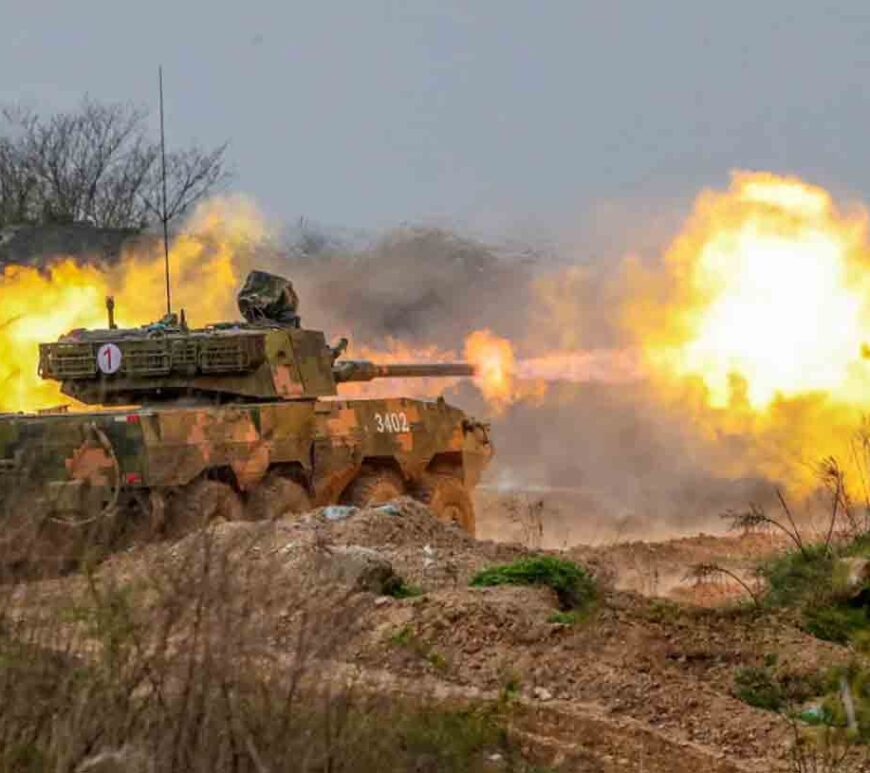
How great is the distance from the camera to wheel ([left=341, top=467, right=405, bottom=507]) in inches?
790

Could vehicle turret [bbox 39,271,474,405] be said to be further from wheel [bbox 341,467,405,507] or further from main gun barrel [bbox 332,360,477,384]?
main gun barrel [bbox 332,360,477,384]

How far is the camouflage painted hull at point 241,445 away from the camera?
1700cm

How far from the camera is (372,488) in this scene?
20203 mm

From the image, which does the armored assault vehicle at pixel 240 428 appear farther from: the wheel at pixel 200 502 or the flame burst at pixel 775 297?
the flame burst at pixel 775 297

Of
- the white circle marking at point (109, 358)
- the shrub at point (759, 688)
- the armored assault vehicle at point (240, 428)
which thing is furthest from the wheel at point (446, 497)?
the shrub at point (759, 688)

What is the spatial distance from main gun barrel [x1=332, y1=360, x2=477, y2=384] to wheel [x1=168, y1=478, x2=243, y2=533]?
3.16m

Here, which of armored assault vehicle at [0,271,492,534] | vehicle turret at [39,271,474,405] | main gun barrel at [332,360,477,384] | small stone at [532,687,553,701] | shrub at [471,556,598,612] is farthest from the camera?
main gun barrel at [332,360,477,384]

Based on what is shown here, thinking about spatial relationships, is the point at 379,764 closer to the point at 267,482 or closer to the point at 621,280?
the point at 267,482

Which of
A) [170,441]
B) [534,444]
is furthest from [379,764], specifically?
[534,444]

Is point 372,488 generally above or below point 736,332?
below

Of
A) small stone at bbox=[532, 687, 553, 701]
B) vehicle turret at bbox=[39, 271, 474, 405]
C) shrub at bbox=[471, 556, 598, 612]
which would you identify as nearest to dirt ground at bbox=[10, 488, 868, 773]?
small stone at bbox=[532, 687, 553, 701]

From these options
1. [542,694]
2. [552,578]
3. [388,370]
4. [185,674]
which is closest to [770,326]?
[388,370]

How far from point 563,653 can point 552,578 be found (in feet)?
6.81

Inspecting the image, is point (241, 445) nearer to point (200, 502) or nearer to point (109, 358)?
point (200, 502)
